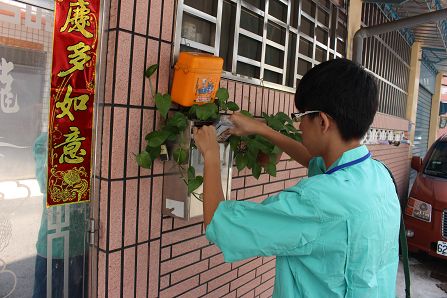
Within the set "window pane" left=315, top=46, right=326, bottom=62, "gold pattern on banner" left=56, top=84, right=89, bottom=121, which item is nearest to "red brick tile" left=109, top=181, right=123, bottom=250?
"gold pattern on banner" left=56, top=84, right=89, bottom=121

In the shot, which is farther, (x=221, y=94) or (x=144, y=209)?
(x=221, y=94)

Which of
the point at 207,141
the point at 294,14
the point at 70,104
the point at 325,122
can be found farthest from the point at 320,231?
the point at 294,14

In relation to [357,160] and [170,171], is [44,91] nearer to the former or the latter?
[170,171]

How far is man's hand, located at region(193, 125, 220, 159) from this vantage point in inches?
61.8

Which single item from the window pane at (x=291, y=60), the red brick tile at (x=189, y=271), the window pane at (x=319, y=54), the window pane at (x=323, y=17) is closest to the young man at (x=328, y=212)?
the red brick tile at (x=189, y=271)

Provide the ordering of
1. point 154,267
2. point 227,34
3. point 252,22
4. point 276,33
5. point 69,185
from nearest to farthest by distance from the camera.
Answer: point 69,185, point 154,267, point 227,34, point 252,22, point 276,33

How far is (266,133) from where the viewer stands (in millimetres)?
2020

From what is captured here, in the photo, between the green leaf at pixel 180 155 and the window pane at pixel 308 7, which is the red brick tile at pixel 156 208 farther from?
the window pane at pixel 308 7

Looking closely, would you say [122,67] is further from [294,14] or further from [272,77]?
[294,14]

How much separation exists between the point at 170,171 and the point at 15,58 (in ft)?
2.84

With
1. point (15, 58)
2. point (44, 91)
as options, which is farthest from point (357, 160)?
point (15, 58)

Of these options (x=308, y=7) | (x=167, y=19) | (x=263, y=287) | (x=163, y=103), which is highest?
(x=308, y=7)

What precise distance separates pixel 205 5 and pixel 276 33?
947 mm

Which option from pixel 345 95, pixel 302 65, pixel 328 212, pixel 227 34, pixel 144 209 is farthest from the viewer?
pixel 302 65
